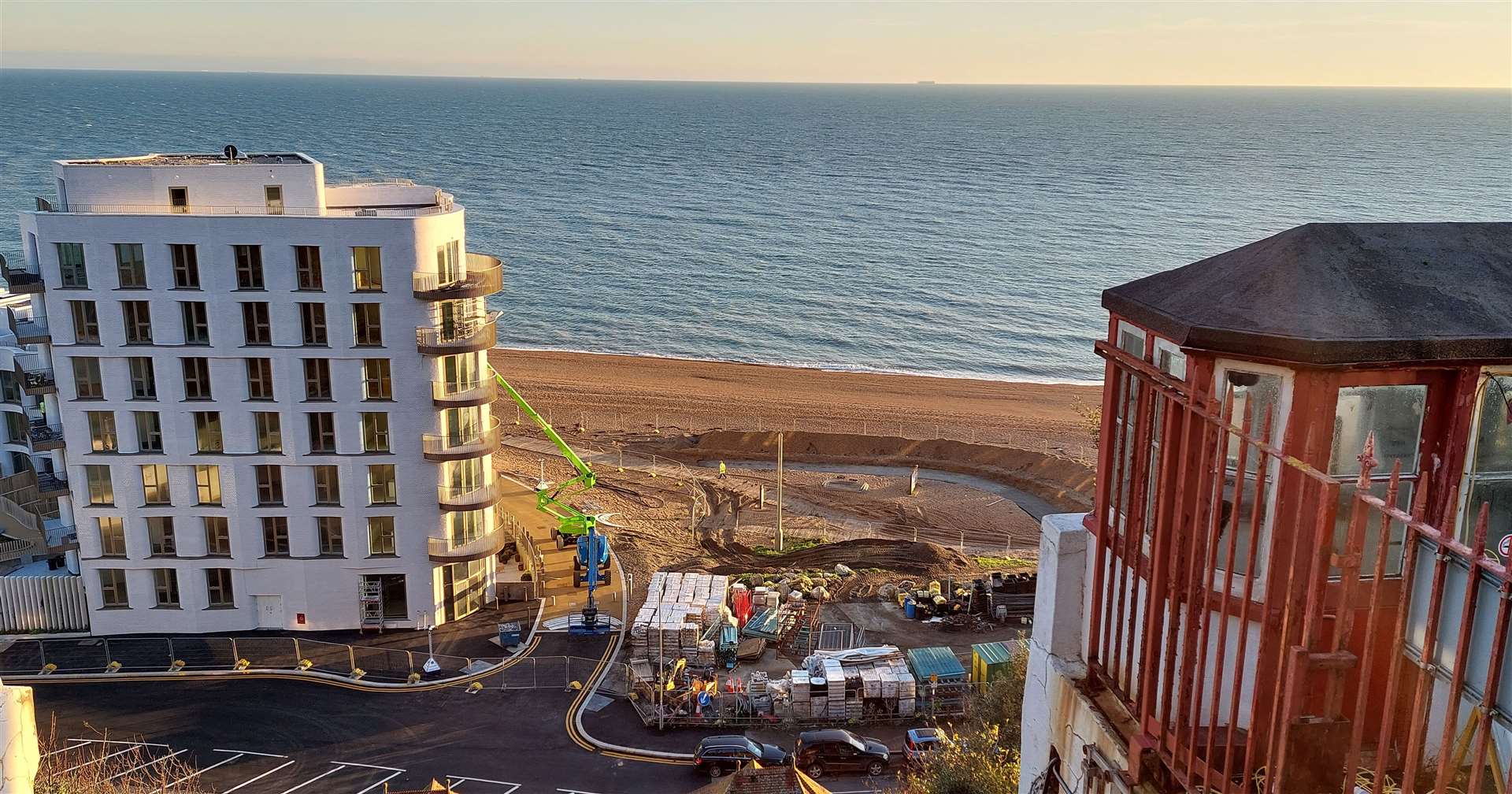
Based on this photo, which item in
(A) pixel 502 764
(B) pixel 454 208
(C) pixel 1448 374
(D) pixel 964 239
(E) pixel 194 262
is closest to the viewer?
(C) pixel 1448 374

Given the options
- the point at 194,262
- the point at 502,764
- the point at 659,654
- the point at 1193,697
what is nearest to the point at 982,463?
the point at 659,654

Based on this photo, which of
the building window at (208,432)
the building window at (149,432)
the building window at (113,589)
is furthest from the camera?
the building window at (113,589)

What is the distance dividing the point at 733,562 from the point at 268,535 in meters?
21.9

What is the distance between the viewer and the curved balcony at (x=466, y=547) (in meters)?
45.1

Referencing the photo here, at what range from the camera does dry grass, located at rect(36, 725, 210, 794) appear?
31.2m

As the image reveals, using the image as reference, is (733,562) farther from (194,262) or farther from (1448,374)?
(1448,374)

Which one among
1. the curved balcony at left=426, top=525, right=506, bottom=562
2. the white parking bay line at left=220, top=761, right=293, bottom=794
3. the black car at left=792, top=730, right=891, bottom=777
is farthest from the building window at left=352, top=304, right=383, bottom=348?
the black car at left=792, top=730, right=891, bottom=777

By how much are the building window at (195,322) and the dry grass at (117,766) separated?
14509mm

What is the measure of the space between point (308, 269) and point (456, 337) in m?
5.97

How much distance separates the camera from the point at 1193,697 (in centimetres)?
1026

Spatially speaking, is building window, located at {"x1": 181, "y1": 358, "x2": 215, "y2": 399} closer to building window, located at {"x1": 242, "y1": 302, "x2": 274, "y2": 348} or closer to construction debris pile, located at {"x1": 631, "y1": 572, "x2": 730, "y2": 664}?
building window, located at {"x1": 242, "y1": 302, "x2": 274, "y2": 348}

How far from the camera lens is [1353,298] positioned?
9398mm

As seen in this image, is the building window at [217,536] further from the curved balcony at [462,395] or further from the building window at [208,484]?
the curved balcony at [462,395]

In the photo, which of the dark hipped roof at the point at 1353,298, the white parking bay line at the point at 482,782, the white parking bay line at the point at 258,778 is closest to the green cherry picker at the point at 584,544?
the white parking bay line at the point at 482,782
